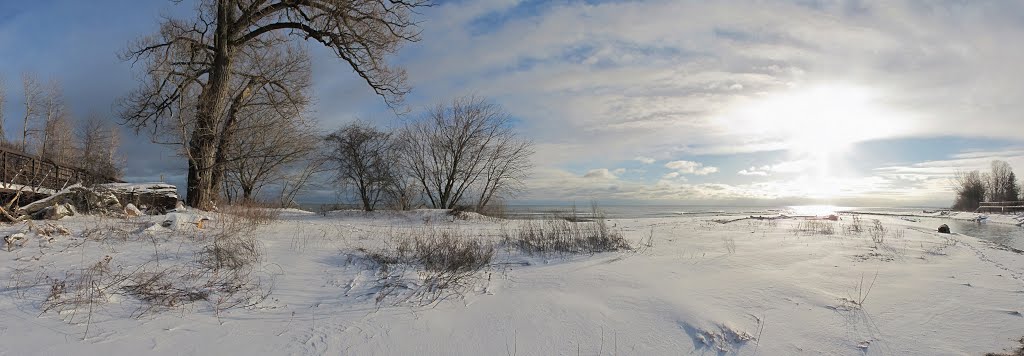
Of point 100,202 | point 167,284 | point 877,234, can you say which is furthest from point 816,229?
point 100,202

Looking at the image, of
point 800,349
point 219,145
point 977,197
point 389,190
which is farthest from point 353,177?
point 977,197

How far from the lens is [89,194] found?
9961 millimetres

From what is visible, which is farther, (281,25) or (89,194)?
(281,25)

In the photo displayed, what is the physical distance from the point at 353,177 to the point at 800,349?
25065 millimetres

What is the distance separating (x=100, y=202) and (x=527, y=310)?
35.8 ft

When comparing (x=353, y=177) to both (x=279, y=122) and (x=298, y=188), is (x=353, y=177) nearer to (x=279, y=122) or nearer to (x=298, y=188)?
(x=298, y=188)

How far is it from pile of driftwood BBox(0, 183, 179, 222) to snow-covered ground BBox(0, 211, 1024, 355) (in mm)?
2303

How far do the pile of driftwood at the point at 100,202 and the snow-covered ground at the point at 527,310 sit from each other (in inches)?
90.7

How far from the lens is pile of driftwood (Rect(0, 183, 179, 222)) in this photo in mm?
8719

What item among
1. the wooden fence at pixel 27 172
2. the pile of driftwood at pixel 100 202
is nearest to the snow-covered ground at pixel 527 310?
the pile of driftwood at pixel 100 202

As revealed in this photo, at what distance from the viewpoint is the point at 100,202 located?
10.1 meters

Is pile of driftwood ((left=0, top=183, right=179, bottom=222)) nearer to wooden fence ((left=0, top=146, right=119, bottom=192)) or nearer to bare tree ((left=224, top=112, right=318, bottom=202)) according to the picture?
wooden fence ((left=0, top=146, right=119, bottom=192))

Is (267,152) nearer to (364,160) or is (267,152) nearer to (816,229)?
(364,160)

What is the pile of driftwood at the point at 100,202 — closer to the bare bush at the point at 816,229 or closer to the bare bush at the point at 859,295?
the bare bush at the point at 859,295
